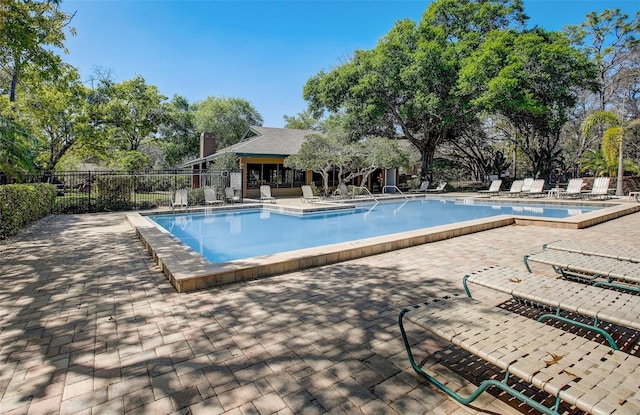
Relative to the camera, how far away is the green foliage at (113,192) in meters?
13.3

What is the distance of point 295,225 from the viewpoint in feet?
37.9

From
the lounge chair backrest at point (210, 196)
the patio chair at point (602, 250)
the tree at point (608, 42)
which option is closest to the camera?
the patio chair at point (602, 250)

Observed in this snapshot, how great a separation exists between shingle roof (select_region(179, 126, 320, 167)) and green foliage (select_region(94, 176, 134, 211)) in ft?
21.0

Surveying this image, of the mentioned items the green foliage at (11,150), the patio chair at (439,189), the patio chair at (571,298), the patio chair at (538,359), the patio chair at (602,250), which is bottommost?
the patio chair at (538,359)

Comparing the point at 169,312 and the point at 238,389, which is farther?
the point at 169,312

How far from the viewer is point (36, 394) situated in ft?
7.19

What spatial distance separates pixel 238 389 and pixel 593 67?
1013 inches

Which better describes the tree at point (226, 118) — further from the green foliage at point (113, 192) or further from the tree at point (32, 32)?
the tree at point (32, 32)

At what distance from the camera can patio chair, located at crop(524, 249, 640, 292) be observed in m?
3.31

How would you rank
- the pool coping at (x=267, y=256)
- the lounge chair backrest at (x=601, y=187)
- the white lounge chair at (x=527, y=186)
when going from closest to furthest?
the pool coping at (x=267, y=256) < the lounge chair backrest at (x=601, y=187) < the white lounge chair at (x=527, y=186)

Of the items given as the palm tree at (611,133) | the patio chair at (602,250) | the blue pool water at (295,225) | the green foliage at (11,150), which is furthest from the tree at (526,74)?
the green foliage at (11,150)

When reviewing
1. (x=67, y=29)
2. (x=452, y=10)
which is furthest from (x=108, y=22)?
(x=452, y=10)

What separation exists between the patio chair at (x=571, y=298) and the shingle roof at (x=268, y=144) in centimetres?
1759

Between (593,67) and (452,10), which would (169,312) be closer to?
(593,67)
